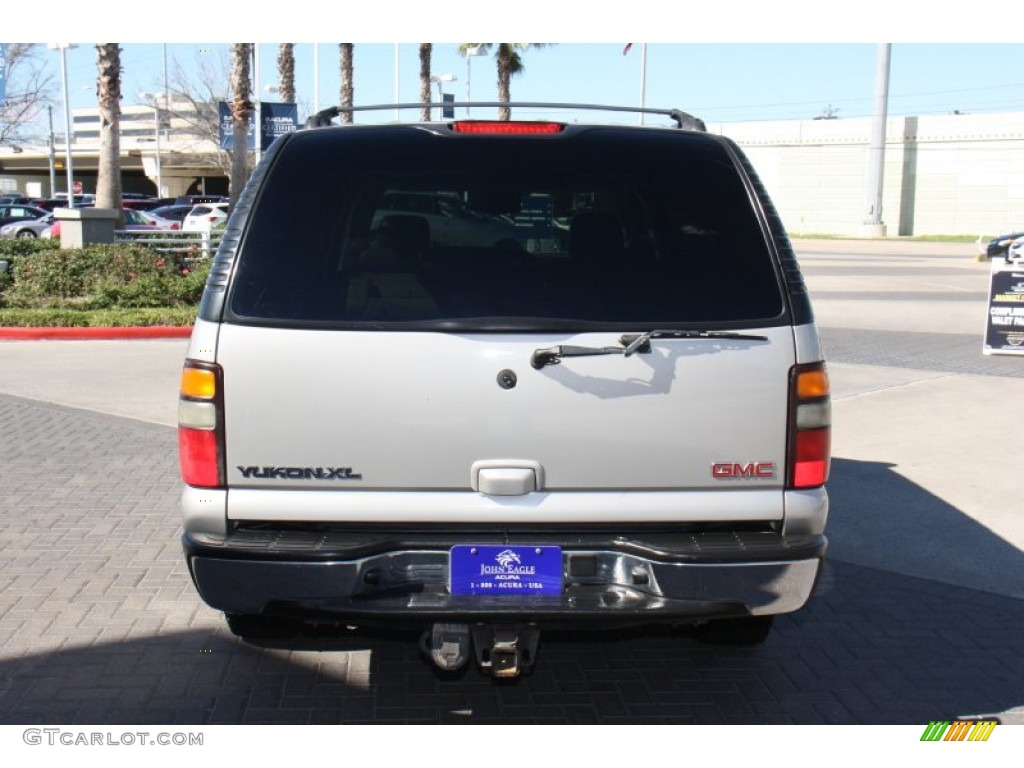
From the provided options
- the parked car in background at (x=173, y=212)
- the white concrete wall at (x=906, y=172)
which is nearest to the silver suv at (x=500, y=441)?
the parked car in background at (x=173, y=212)

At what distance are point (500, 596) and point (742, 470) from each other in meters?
0.85

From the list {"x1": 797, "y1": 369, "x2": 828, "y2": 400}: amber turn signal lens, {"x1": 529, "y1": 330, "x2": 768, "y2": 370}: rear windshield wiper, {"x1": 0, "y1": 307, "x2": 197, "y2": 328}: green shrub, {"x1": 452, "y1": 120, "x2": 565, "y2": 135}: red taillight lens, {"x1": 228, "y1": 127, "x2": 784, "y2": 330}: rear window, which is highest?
{"x1": 452, "y1": 120, "x2": 565, "y2": 135}: red taillight lens

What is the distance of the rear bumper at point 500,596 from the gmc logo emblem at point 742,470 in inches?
7.9

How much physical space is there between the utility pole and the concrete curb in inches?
1863

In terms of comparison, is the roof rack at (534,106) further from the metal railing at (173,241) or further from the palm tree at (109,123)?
the palm tree at (109,123)

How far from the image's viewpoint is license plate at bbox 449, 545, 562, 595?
3553 millimetres

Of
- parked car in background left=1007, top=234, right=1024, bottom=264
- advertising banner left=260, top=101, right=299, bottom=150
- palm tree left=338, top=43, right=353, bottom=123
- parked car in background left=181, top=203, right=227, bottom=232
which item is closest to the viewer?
advertising banner left=260, top=101, right=299, bottom=150

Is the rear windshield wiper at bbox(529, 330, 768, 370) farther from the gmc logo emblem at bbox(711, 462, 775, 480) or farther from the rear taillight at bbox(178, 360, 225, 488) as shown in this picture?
the rear taillight at bbox(178, 360, 225, 488)

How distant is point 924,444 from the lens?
28.3ft

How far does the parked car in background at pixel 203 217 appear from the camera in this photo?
1141 inches

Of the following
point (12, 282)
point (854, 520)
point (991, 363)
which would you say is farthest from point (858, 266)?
point (854, 520)

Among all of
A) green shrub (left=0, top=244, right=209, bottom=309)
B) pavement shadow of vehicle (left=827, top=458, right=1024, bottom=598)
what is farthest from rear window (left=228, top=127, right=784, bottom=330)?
green shrub (left=0, top=244, right=209, bottom=309)
